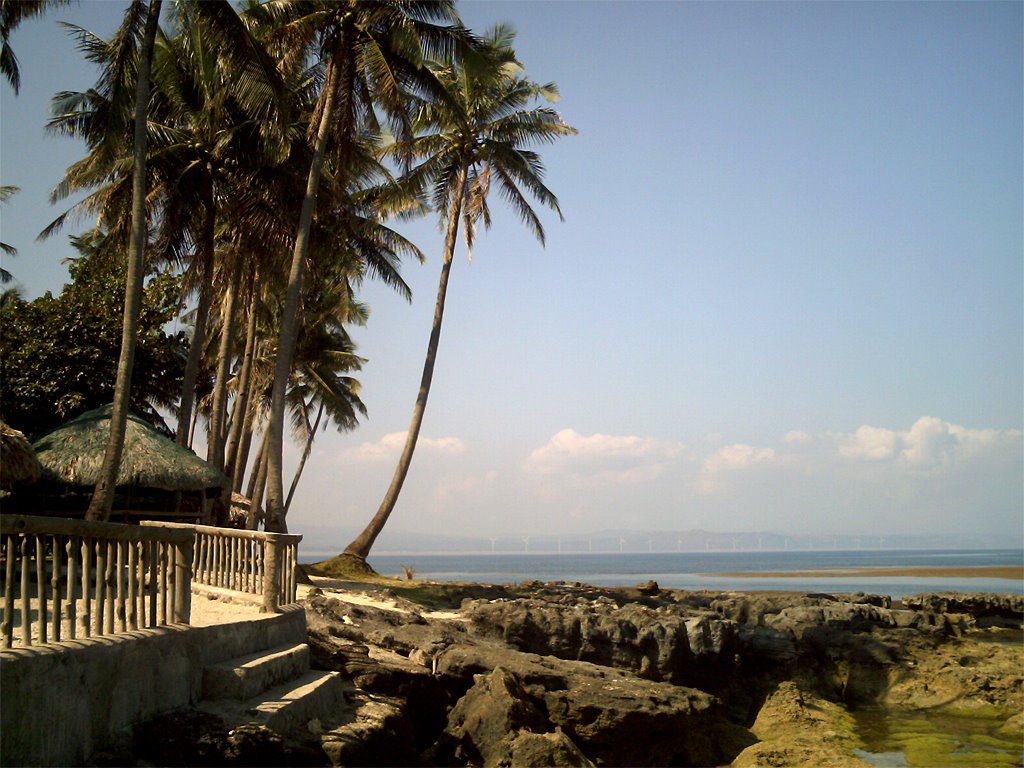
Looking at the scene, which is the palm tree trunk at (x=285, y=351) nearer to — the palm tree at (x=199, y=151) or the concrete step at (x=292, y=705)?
the palm tree at (x=199, y=151)

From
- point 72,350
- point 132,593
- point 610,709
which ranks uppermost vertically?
point 72,350

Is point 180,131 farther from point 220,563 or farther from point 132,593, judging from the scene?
point 132,593

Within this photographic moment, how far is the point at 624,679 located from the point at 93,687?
25.7 ft

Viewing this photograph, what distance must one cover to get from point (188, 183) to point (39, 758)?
1619cm

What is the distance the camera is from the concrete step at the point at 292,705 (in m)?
7.90

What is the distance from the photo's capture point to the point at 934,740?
14.5m

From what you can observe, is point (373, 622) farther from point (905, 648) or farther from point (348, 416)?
point (348, 416)

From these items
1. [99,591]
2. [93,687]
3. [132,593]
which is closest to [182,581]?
[132,593]

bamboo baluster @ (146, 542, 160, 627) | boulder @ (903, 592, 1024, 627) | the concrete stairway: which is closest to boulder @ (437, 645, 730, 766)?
the concrete stairway

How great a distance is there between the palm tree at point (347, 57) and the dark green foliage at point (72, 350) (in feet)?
20.2

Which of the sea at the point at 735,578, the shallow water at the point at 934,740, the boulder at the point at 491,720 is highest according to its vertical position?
the boulder at the point at 491,720

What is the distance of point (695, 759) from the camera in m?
12.1

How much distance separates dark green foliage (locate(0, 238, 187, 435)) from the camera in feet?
72.6

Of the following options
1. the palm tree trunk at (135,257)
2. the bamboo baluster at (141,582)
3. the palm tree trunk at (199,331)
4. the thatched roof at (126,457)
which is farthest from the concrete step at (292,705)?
the palm tree trunk at (199,331)
